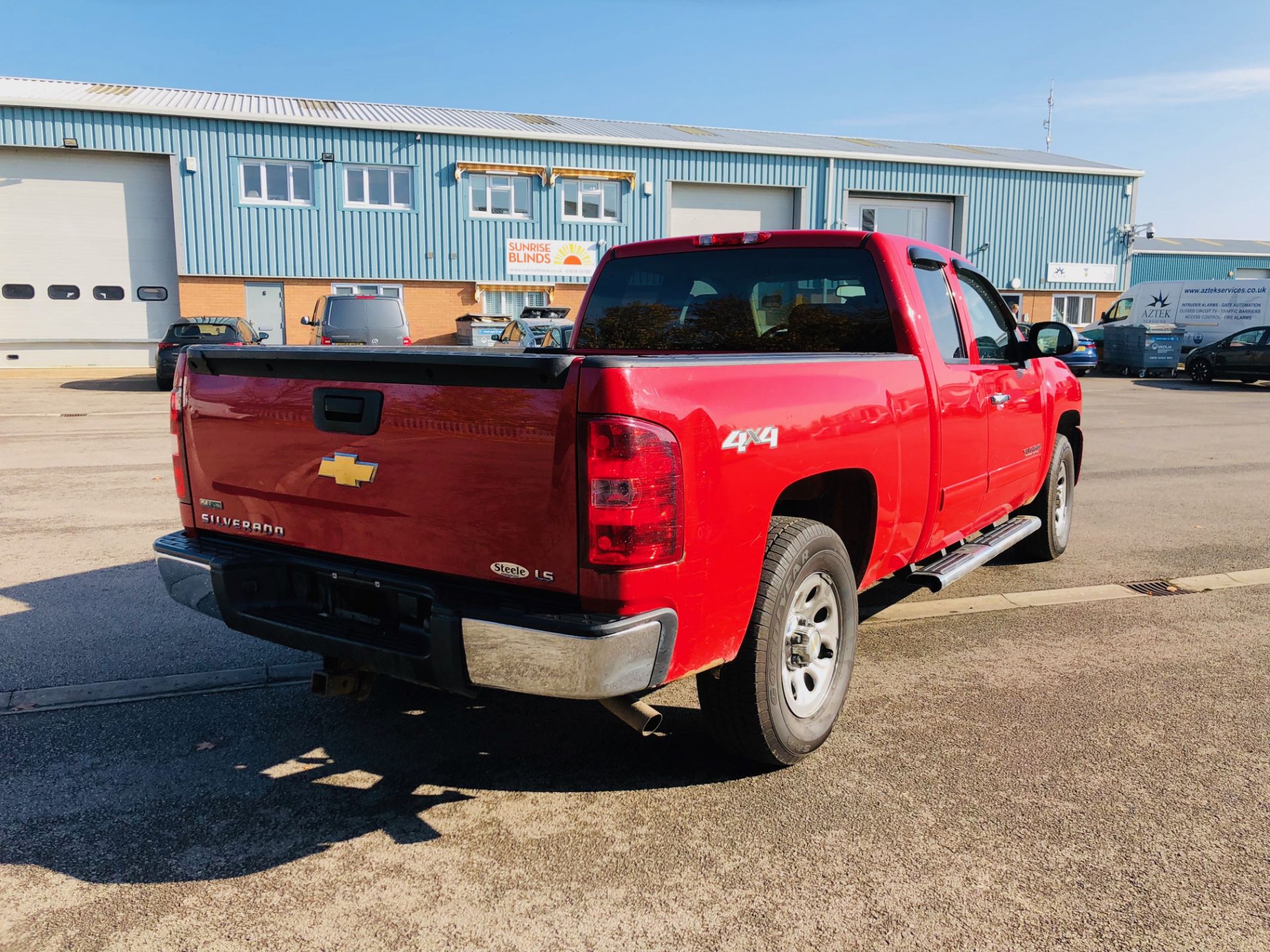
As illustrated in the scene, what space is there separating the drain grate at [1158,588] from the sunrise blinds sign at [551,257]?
26.1m

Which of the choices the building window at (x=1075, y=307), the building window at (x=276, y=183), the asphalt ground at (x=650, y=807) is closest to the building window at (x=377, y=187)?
the building window at (x=276, y=183)

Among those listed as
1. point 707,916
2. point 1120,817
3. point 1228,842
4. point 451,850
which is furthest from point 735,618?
point 1228,842

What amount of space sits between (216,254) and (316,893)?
28.9 meters

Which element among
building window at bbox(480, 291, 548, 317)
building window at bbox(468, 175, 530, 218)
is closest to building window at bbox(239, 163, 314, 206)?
building window at bbox(468, 175, 530, 218)

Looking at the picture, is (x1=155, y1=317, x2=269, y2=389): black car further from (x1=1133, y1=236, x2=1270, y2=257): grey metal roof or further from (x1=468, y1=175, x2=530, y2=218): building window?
(x1=1133, y1=236, x2=1270, y2=257): grey metal roof

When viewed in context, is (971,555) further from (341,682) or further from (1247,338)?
(1247,338)

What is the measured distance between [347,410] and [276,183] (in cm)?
2859

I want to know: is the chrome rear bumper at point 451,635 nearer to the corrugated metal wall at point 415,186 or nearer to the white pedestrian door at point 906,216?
the corrugated metal wall at point 415,186

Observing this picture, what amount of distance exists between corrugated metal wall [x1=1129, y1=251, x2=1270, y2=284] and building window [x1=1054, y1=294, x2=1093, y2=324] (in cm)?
1158

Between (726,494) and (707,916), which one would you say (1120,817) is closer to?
(707,916)

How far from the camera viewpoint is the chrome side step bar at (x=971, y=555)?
4258 millimetres

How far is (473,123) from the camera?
1241 inches

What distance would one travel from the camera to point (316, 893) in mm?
2750

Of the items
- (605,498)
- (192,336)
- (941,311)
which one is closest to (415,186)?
(192,336)
